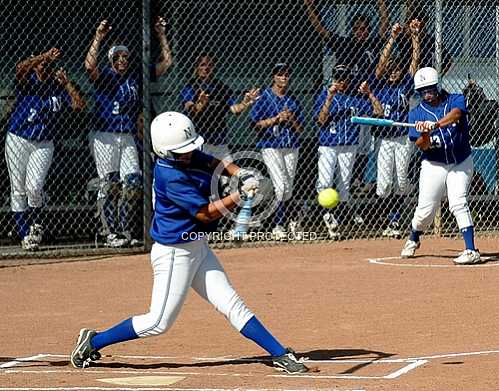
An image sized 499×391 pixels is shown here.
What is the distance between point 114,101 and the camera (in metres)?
12.7

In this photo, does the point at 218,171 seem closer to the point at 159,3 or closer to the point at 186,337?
the point at 186,337

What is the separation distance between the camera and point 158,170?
671 cm

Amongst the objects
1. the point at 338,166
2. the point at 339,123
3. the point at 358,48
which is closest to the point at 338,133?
the point at 339,123

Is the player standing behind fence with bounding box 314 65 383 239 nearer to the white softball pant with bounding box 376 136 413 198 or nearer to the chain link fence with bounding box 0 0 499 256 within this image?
the chain link fence with bounding box 0 0 499 256

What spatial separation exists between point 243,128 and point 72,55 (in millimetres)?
2211

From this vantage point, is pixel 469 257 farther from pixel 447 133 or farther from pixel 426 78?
pixel 426 78

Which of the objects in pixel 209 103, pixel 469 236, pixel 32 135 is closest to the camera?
pixel 469 236

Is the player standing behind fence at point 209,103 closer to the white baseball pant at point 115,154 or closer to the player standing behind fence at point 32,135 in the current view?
the white baseball pant at point 115,154

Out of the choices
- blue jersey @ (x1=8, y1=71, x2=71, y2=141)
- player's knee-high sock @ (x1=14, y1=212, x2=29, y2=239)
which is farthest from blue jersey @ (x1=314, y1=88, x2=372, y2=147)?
player's knee-high sock @ (x1=14, y1=212, x2=29, y2=239)

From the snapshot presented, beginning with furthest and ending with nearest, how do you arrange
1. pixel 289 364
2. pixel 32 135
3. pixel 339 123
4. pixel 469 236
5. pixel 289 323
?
1. pixel 339 123
2. pixel 32 135
3. pixel 469 236
4. pixel 289 323
5. pixel 289 364

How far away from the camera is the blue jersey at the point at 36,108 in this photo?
1239cm

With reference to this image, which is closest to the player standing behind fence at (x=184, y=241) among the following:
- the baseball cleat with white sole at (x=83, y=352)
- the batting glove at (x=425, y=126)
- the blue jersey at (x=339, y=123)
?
the baseball cleat with white sole at (x=83, y=352)

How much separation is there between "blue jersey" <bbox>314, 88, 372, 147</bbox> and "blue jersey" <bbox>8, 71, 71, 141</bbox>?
2989 millimetres

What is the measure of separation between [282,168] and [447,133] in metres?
2.61
